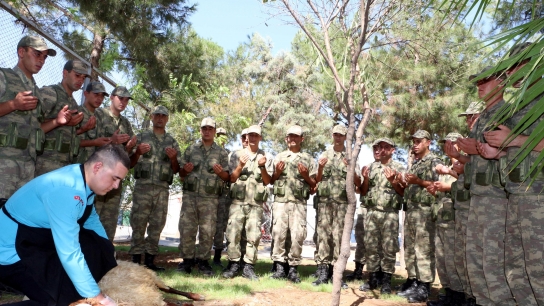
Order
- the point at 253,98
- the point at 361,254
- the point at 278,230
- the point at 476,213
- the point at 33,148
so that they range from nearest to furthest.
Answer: the point at 476,213 → the point at 33,148 → the point at 278,230 → the point at 361,254 → the point at 253,98

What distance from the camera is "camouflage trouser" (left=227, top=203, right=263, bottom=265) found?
20.3 ft

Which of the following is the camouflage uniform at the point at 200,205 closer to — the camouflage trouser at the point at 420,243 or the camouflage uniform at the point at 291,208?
the camouflage uniform at the point at 291,208

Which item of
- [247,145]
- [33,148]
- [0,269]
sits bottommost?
[0,269]

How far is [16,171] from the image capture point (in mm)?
4137

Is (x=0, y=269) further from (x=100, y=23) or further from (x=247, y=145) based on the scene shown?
(x=100, y=23)

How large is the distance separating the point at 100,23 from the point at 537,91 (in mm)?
8302

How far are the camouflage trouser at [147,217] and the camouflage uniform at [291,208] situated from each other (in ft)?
5.36

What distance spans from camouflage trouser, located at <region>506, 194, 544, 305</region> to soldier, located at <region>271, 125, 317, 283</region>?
3.08 meters

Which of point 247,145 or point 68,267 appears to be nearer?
point 68,267

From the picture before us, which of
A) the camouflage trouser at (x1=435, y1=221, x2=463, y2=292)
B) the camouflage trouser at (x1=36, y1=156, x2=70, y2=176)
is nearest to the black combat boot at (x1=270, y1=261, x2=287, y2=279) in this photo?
the camouflage trouser at (x1=435, y1=221, x2=463, y2=292)

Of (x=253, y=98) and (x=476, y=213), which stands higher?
(x=253, y=98)

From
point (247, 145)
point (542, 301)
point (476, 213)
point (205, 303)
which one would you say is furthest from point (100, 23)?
point (542, 301)

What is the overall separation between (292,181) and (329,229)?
87 cm

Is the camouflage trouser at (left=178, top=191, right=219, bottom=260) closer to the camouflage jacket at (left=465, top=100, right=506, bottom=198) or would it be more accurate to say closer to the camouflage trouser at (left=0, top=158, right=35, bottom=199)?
the camouflage trouser at (left=0, top=158, right=35, bottom=199)
